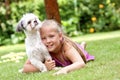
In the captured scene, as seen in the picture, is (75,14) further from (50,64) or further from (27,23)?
(27,23)

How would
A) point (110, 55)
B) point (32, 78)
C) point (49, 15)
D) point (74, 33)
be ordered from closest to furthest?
point (32, 78)
point (110, 55)
point (49, 15)
point (74, 33)

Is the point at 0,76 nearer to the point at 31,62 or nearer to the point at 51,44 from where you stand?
the point at 31,62

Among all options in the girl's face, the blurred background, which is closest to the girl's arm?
the girl's face

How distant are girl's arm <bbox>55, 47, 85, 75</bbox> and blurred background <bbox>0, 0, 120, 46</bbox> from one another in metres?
8.61

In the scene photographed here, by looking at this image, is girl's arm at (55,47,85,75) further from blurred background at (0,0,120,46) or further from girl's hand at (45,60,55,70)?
blurred background at (0,0,120,46)

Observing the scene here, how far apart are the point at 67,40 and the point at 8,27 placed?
874cm

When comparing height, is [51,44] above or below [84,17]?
above

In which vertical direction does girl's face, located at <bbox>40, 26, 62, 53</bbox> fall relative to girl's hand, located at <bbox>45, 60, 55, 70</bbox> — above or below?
above

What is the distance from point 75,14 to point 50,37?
9189mm

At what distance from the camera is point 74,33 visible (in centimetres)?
1429

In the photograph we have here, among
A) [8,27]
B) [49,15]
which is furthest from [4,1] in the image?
[49,15]

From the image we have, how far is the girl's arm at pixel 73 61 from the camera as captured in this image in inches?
202

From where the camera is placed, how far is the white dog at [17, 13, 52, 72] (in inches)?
203

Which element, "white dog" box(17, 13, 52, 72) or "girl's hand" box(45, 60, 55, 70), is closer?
"white dog" box(17, 13, 52, 72)
